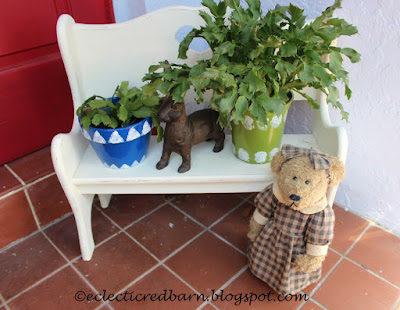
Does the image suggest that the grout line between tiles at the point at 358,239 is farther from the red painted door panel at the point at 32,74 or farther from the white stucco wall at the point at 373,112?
the red painted door panel at the point at 32,74

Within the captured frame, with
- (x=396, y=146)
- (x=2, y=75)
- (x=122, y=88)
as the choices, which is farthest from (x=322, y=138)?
(x=2, y=75)

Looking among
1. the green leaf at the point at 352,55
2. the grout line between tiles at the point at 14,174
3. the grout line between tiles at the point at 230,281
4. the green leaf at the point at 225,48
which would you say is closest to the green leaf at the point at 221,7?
the green leaf at the point at 225,48

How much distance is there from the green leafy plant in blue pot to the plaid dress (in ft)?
1.26

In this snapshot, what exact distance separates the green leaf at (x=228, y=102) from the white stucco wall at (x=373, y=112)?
50 centimetres

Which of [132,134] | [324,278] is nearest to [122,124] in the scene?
[132,134]

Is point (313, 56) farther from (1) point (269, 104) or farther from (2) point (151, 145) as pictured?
(2) point (151, 145)

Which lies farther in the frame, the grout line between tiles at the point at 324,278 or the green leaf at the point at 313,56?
the grout line between tiles at the point at 324,278

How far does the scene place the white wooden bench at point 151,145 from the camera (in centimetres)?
103

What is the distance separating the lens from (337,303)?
103 centimetres

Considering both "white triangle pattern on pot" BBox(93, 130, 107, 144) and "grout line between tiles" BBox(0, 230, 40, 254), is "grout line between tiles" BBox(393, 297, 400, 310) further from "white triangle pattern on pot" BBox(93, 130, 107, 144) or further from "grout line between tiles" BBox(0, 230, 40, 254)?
"grout line between tiles" BBox(0, 230, 40, 254)

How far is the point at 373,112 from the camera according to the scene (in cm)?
114

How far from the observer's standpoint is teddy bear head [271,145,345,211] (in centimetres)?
85

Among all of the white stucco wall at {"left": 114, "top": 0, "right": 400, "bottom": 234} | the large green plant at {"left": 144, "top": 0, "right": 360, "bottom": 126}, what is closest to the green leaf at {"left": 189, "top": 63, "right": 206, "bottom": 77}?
the large green plant at {"left": 144, "top": 0, "right": 360, "bottom": 126}

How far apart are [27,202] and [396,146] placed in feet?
4.13
